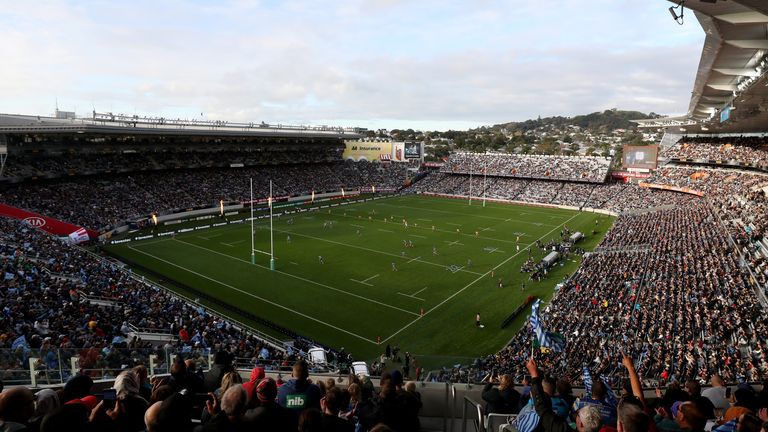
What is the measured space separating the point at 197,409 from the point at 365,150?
9177cm

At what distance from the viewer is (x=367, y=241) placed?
46.5 meters

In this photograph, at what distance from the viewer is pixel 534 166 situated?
3302 inches

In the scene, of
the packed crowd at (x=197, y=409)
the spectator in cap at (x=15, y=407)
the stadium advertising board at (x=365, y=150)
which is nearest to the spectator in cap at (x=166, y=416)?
the packed crowd at (x=197, y=409)

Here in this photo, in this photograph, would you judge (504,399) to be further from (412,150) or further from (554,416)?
(412,150)

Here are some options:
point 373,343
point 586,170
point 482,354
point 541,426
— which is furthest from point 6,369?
point 586,170

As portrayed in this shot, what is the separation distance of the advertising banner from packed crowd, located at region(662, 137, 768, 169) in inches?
2440

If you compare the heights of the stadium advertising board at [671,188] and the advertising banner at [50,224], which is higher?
the stadium advertising board at [671,188]

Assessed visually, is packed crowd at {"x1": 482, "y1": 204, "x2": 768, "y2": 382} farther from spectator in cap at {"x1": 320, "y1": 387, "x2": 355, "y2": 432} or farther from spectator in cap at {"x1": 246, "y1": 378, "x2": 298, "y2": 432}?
spectator in cap at {"x1": 246, "y1": 378, "x2": 298, "y2": 432}

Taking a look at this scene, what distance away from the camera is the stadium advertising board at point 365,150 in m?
95.2

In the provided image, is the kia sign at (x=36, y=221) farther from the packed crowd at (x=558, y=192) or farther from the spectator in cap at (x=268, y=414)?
the packed crowd at (x=558, y=192)

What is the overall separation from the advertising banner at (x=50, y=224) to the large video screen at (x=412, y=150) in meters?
62.8

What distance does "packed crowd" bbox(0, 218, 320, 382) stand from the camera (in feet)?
33.0

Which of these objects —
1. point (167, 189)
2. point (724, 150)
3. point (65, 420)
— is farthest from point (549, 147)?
point (65, 420)

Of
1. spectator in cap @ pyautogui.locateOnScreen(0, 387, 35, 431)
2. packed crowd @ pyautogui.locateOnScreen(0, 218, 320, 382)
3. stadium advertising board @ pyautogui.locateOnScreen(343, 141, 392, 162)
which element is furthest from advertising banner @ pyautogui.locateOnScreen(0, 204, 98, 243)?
stadium advertising board @ pyautogui.locateOnScreen(343, 141, 392, 162)
